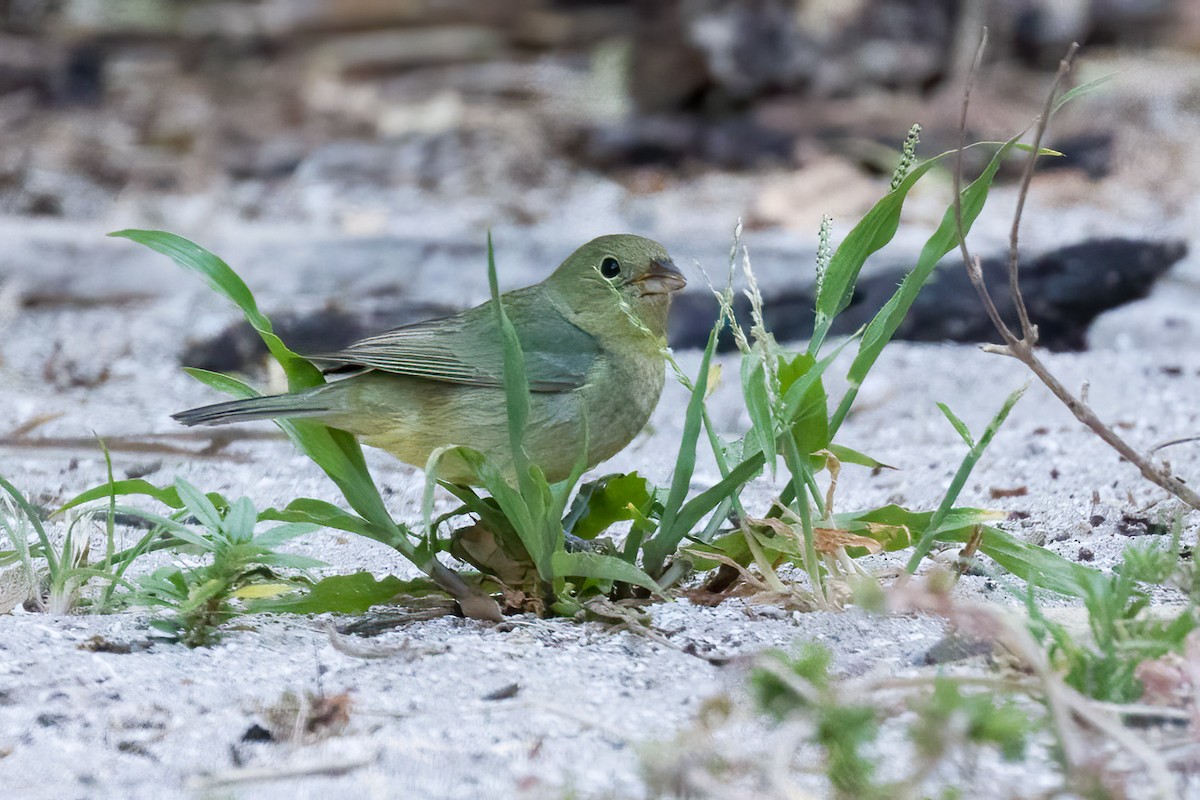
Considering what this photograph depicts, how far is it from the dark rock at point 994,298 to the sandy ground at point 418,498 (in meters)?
0.12

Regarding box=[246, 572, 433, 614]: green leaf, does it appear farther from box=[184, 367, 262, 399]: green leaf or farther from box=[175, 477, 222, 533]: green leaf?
box=[184, 367, 262, 399]: green leaf

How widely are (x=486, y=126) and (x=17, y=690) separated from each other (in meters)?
7.23

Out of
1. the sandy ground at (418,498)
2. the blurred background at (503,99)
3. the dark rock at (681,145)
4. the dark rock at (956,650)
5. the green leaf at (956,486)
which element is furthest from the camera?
the dark rock at (681,145)

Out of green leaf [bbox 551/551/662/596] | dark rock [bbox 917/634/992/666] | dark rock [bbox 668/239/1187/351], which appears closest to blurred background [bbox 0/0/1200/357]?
dark rock [bbox 668/239/1187/351]

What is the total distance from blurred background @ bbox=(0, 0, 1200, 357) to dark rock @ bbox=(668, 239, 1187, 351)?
136mm

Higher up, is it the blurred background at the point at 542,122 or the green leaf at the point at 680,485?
the blurred background at the point at 542,122

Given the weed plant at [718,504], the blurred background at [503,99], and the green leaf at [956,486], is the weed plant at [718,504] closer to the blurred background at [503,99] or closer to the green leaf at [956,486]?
the green leaf at [956,486]

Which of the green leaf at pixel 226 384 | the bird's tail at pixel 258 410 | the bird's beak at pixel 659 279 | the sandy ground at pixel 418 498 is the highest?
the bird's beak at pixel 659 279

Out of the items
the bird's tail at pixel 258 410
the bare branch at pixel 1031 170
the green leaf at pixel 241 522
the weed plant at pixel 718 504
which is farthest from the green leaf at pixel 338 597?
the bare branch at pixel 1031 170

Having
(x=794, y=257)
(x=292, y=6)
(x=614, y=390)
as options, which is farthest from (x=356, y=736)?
(x=292, y=6)

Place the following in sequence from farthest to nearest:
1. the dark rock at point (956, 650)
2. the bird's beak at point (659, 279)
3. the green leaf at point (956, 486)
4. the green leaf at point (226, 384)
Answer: the bird's beak at point (659, 279)
the green leaf at point (226, 384)
the green leaf at point (956, 486)
the dark rock at point (956, 650)

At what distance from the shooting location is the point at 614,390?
3.11 m

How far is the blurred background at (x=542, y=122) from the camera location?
22.7 feet

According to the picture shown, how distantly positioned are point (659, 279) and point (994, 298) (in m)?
2.63
